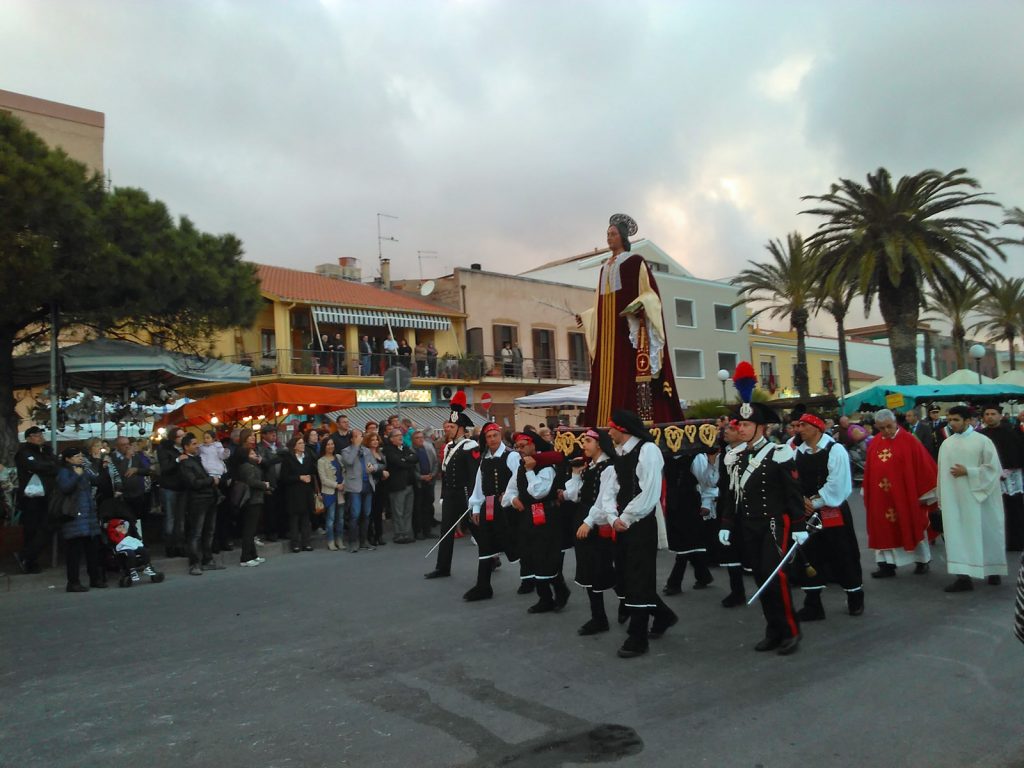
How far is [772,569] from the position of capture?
5.93 m

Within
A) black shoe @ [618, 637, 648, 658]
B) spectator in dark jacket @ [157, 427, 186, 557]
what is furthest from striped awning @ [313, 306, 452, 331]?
black shoe @ [618, 637, 648, 658]

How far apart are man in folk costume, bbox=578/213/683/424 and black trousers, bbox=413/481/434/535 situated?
595 cm

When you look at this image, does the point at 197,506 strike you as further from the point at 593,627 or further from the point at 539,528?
the point at 593,627

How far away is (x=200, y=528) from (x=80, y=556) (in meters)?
1.54

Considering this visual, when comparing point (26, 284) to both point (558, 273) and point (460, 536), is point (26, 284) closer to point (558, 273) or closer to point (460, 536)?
point (460, 536)

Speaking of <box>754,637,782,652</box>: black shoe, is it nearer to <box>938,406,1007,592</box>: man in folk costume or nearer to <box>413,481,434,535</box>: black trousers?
<box>938,406,1007,592</box>: man in folk costume

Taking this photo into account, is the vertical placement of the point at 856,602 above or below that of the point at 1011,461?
below

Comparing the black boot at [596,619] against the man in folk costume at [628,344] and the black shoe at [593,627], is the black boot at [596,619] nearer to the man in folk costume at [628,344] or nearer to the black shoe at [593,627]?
the black shoe at [593,627]

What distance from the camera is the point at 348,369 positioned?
111 ft

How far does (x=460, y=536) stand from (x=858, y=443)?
10623 millimetres

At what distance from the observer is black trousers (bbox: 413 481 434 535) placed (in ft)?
46.1

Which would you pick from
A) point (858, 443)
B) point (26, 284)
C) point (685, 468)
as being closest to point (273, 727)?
point (685, 468)

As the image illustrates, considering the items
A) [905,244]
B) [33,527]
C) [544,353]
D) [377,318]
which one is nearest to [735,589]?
[33,527]

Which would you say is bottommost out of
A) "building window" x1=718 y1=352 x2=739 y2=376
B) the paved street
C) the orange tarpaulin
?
the paved street
